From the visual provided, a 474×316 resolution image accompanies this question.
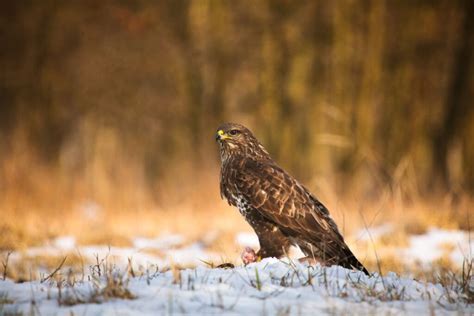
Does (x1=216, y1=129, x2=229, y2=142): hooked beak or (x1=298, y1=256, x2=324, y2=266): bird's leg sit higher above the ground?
(x1=216, y1=129, x2=229, y2=142): hooked beak

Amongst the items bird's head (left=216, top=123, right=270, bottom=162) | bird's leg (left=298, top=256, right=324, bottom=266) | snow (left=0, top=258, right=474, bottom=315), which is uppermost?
bird's head (left=216, top=123, right=270, bottom=162)

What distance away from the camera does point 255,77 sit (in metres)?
16.1

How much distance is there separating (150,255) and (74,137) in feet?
38.9

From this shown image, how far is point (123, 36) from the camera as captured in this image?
15.6 meters

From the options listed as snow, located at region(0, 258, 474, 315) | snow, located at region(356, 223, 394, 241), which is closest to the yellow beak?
snow, located at region(0, 258, 474, 315)

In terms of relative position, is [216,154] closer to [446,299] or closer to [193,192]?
[193,192]

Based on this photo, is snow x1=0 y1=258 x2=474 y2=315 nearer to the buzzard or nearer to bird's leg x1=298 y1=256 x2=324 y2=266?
bird's leg x1=298 y1=256 x2=324 y2=266

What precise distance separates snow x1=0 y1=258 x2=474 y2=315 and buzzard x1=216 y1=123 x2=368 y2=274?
885 millimetres

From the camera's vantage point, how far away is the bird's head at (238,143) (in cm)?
566

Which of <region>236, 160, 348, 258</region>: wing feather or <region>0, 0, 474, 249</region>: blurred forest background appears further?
<region>0, 0, 474, 249</region>: blurred forest background

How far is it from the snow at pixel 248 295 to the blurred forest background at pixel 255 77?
9.10 meters

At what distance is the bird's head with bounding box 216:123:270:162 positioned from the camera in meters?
5.66

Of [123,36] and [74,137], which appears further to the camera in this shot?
[74,137]

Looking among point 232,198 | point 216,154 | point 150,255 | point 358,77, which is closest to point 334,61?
point 358,77
